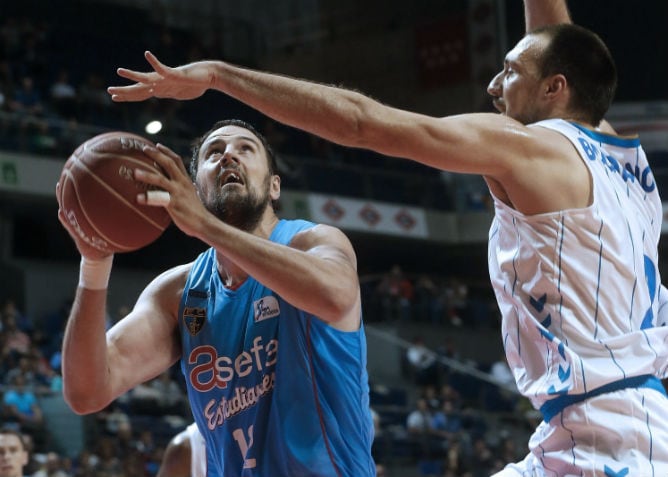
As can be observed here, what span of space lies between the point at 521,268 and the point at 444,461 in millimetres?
12128

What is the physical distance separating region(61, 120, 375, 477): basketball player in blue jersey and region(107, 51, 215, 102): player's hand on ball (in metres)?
0.63

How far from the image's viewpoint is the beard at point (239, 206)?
4.02 meters

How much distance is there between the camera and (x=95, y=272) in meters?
3.67

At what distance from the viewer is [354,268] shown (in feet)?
11.8

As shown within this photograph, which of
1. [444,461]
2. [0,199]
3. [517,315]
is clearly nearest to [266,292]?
[517,315]

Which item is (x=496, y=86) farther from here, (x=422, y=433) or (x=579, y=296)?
(x=422, y=433)

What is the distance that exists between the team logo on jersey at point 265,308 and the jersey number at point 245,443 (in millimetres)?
415

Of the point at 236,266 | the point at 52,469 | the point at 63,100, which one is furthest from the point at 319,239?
the point at 63,100

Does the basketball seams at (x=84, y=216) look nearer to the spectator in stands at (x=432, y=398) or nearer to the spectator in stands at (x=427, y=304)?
the spectator in stands at (x=432, y=398)

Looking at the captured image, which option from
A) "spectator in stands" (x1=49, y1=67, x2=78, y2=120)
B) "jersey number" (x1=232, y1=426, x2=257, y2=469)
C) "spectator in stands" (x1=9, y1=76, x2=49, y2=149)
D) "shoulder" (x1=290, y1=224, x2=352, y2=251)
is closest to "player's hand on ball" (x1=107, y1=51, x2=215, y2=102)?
"shoulder" (x1=290, y1=224, x2=352, y2=251)

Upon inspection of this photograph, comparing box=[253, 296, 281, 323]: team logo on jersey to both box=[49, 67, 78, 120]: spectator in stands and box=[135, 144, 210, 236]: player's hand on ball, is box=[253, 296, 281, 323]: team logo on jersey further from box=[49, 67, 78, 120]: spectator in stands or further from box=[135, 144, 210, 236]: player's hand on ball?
box=[49, 67, 78, 120]: spectator in stands

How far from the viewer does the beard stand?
402 centimetres

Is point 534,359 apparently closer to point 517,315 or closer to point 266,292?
point 517,315

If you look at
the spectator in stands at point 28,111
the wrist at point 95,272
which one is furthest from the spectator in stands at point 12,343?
the wrist at point 95,272
